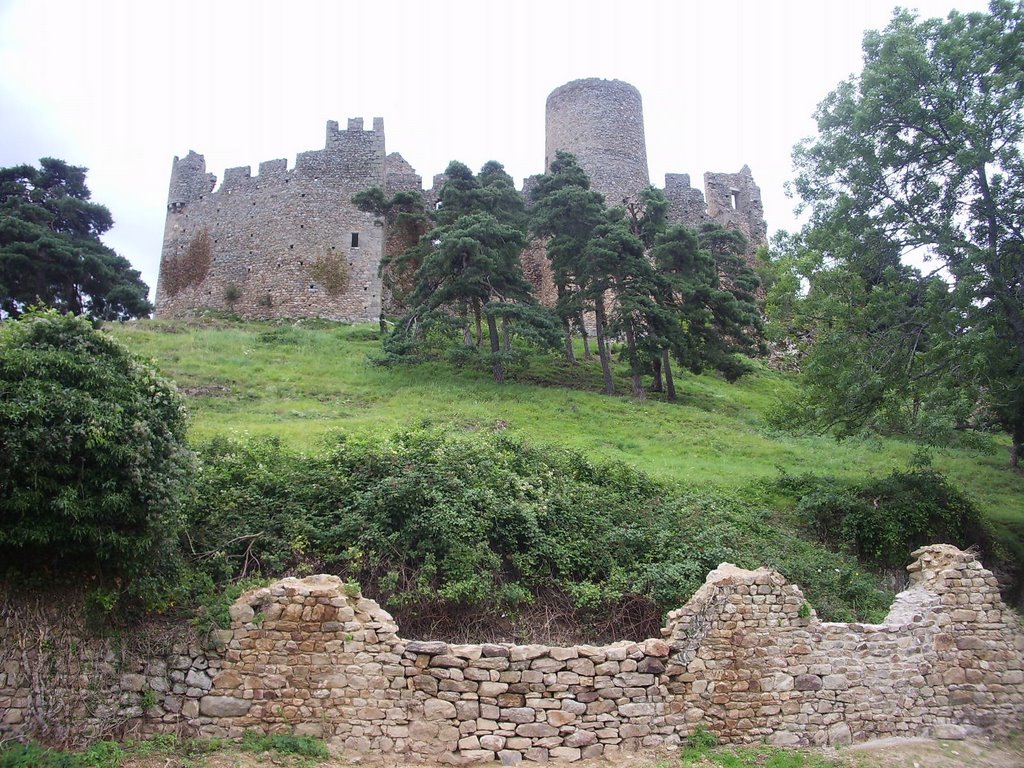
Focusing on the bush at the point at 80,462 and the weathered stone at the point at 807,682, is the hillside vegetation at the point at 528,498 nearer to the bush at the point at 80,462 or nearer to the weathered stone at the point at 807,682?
the weathered stone at the point at 807,682

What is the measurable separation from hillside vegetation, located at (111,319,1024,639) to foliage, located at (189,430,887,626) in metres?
Result: 0.03

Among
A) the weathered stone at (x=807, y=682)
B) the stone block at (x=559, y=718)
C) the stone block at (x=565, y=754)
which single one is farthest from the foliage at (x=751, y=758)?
the stone block at (x=559, y=718)

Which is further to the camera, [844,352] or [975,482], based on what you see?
[975,482]

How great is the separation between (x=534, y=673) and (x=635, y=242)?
19038 millimetres

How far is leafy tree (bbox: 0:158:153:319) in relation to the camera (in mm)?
27688

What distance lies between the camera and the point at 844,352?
16297 mm

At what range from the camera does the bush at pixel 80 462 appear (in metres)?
8.12

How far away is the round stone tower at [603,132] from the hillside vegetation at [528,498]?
61.7 ft

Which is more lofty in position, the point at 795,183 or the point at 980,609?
the point at 795,183

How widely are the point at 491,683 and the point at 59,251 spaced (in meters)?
25.8

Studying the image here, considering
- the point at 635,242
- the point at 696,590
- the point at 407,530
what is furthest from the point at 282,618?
the point at 635,242

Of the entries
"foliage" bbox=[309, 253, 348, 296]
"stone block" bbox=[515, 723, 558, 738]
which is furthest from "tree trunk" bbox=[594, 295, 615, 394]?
"stone block" bbox=[515, 723, 558, 738]

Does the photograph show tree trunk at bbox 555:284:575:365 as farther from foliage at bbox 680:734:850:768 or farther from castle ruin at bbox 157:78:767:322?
foliage at bbox 680:734:850:768

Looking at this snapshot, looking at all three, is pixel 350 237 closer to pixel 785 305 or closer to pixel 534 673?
pixel 785 305
